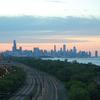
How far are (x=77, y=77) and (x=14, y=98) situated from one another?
30.3 m

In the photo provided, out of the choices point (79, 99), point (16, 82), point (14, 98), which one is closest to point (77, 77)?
point (16, 82)

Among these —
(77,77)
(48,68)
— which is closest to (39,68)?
(48,68)

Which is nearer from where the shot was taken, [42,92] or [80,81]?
[42,92]

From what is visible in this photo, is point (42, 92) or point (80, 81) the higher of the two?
point (80, 81)

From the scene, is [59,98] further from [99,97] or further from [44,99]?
[99,97]

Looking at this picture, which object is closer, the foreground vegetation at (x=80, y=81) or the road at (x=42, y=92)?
the foreground vegetation at (x=80, y=81)

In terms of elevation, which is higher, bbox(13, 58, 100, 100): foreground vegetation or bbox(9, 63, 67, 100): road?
bbox(13, 58, 100, 100): foreground vegetation

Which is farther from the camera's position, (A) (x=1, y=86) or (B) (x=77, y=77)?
(B) (x=77, y=77)

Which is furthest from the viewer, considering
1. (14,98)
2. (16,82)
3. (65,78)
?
(65,78)

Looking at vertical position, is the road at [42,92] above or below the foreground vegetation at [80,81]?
below

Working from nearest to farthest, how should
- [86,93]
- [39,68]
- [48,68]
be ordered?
[86,93]
[48,68]
[39,68]

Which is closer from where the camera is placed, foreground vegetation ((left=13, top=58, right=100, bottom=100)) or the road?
foreground vegetation ((left=13, top=58, right=100, bottom=100))

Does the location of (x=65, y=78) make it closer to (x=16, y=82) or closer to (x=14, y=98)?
(x=16, y=82)

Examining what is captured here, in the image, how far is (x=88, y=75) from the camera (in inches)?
3952
